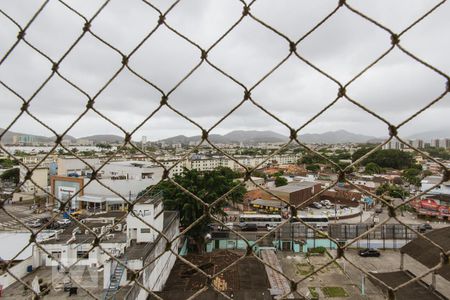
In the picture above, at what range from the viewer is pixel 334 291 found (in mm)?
7277

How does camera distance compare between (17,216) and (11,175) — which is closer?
(17,216)

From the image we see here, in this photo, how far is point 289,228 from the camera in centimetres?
1100

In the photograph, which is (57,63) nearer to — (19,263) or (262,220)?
(19,263)

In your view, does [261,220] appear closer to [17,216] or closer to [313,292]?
[313,292]

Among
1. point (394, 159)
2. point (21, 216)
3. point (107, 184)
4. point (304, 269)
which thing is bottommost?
point (304, 269)

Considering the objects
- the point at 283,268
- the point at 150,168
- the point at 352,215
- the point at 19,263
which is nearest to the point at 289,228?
the point at 283,268

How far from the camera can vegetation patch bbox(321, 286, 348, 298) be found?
23.2 ft

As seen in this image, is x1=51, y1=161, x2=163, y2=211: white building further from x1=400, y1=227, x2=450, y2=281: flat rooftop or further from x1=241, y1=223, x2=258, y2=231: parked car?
x1=400, y1=227, x2=450, y2=281: flat rooftop

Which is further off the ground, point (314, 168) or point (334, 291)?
point (314, 168)

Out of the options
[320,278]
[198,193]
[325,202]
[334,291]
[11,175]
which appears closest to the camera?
[334,291]

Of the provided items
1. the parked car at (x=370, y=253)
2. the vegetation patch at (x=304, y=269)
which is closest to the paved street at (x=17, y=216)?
the vegetation patch at (x=304, y=269)

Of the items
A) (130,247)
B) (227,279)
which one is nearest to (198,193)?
(227,279)

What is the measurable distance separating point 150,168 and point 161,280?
11.9m

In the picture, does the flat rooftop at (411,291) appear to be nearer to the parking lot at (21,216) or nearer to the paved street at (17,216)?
the parking lot at (21,216)
